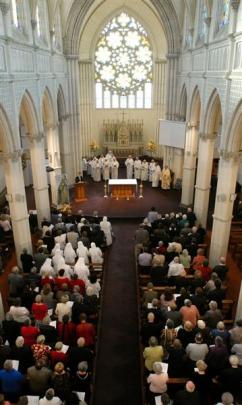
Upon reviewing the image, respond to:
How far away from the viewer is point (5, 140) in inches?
478

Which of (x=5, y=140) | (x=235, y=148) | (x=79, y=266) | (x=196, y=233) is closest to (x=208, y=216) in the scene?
(x=196, y=233)

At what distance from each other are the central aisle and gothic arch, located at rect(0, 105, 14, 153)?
5.60 metres

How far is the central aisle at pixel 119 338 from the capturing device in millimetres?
8516

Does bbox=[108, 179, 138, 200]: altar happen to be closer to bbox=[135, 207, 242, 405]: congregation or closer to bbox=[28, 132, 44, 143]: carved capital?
bbox=[28, 132, 44, 143]: carved capital

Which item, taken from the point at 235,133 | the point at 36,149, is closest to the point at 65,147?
the point at 36,149

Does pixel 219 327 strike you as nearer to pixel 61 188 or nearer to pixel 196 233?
pixel 196 233

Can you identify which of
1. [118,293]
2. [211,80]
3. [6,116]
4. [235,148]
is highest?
[211,80]

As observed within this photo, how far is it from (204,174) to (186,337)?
9614 millimetres

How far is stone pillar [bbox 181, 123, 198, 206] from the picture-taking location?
63.3 ft

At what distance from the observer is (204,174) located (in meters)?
16.3

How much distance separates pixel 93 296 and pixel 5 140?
19.6ft

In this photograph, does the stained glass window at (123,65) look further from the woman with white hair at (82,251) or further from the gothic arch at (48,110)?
the woman with white hair at (82,251)

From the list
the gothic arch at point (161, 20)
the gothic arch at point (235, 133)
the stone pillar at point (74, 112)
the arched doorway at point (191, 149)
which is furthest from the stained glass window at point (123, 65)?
the gothic arch at point (235, 133)

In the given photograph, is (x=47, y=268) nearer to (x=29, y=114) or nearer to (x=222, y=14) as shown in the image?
(x=29, y=114)
